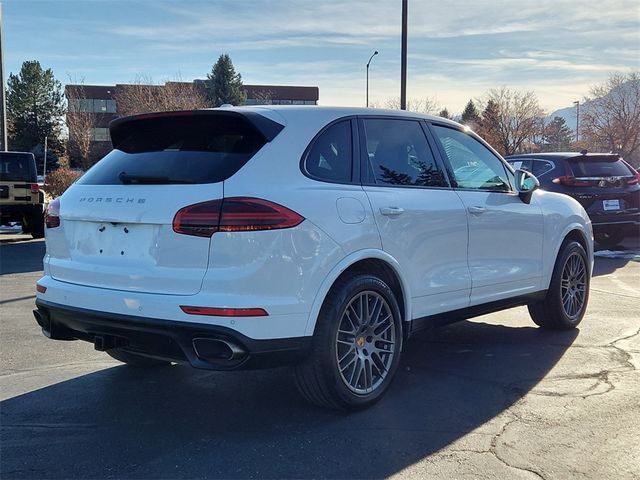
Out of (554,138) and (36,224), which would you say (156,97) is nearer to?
(36,224)

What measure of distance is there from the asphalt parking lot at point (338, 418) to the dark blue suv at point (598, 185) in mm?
5381

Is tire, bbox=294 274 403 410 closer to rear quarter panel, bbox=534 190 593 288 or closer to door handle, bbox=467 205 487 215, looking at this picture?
door handle, bbox=467 205 487 215

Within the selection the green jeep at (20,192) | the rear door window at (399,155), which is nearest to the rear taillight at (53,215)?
the rear door window at (399,155)

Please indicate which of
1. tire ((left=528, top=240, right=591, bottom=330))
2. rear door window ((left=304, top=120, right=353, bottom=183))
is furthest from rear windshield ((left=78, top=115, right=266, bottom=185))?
tire ((left=528, top=240, right=591, bottom=330))

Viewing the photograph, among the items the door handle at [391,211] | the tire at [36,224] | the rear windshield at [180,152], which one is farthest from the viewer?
the tire at [36,224]

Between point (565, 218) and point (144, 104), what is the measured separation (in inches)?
1507

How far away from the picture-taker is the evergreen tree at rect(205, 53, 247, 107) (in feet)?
178

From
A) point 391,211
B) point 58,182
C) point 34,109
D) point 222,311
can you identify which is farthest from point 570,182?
point 34,109

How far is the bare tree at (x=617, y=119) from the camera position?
158ft

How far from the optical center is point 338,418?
12.5ft

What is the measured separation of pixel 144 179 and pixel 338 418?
70.9 inches

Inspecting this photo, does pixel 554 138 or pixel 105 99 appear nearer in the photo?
pixel 105 99

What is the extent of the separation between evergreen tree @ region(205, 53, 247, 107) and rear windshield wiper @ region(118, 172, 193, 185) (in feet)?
169

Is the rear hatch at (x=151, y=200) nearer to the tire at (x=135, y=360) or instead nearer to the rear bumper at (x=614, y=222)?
the tire at (x=135, y=360)
